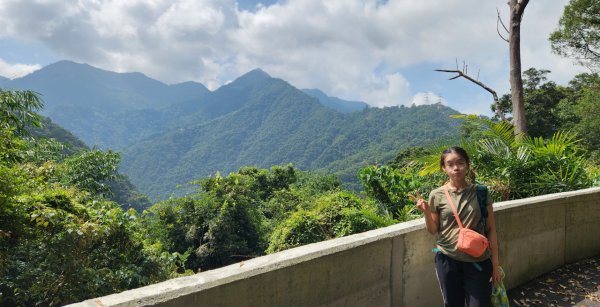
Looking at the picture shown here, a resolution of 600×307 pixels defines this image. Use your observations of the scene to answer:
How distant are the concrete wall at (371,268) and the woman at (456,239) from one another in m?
→ 0.41

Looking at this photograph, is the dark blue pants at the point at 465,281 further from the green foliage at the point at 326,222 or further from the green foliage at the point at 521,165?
the green foliage at the point at 521,165

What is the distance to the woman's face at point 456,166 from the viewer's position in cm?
257

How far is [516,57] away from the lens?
287 inches

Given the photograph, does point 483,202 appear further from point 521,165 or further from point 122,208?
point 122,208

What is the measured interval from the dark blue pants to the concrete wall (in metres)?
0.42

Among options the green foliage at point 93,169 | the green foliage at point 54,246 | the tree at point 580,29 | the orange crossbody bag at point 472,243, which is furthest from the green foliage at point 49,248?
the tree at point 580,29

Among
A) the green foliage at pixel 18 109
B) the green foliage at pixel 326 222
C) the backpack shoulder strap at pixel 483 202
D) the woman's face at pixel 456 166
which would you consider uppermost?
the green foliage at pixel 18 109

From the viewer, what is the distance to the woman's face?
2.57 metres

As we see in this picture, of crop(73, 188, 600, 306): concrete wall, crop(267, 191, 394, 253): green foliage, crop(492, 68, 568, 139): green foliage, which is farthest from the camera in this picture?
crop(492, 68, 568, 139): green foliage

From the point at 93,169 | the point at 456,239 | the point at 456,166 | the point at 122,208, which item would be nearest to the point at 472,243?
the point at 456,239

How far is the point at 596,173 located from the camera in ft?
22.6

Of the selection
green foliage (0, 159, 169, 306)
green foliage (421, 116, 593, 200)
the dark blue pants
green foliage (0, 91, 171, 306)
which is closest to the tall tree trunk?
green foliage (421, 116, 593, 200)

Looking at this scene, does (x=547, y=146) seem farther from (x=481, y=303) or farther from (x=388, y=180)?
(x=481, y=303)

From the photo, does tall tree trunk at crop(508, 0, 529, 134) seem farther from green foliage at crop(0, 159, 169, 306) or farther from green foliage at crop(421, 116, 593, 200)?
green foliage at crop(0, 159, 169, 306)
